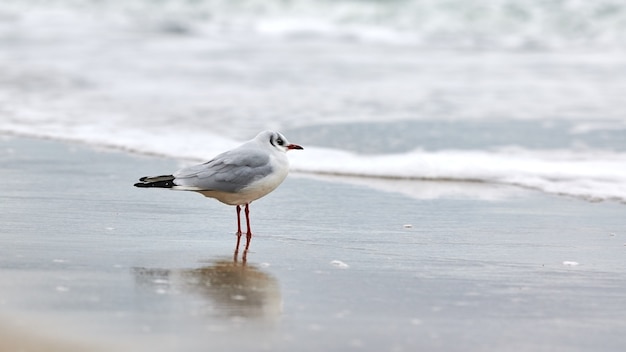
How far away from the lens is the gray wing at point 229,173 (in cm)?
529

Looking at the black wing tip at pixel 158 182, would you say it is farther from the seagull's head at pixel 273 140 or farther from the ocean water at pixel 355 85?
the ocean water at pixel 355 85

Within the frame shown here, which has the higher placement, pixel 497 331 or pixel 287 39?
pixel 287 39

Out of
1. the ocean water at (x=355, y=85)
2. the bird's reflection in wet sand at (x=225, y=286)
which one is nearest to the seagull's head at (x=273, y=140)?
the bird's reflection in wet sand at (x=225, y=286)

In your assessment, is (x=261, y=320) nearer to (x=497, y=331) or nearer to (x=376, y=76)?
Result: (x=497, y=331)

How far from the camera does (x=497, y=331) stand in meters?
3.88

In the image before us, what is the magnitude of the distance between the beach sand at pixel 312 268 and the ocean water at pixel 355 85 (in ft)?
3.18

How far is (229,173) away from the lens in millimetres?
5320

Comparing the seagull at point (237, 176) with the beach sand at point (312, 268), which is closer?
the beach sand at point (312, 268)

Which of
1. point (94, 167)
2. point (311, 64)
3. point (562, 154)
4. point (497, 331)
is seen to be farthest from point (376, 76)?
point (497, 331)

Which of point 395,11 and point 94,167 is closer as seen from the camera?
point 94,167

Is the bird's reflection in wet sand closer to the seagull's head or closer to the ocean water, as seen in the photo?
the seagull's head

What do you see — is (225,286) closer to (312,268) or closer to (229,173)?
(312,268)

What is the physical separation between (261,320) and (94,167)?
12.1 ft

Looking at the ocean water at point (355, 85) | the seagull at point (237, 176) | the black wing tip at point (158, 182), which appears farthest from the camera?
the ocean water at point (355, 85)
